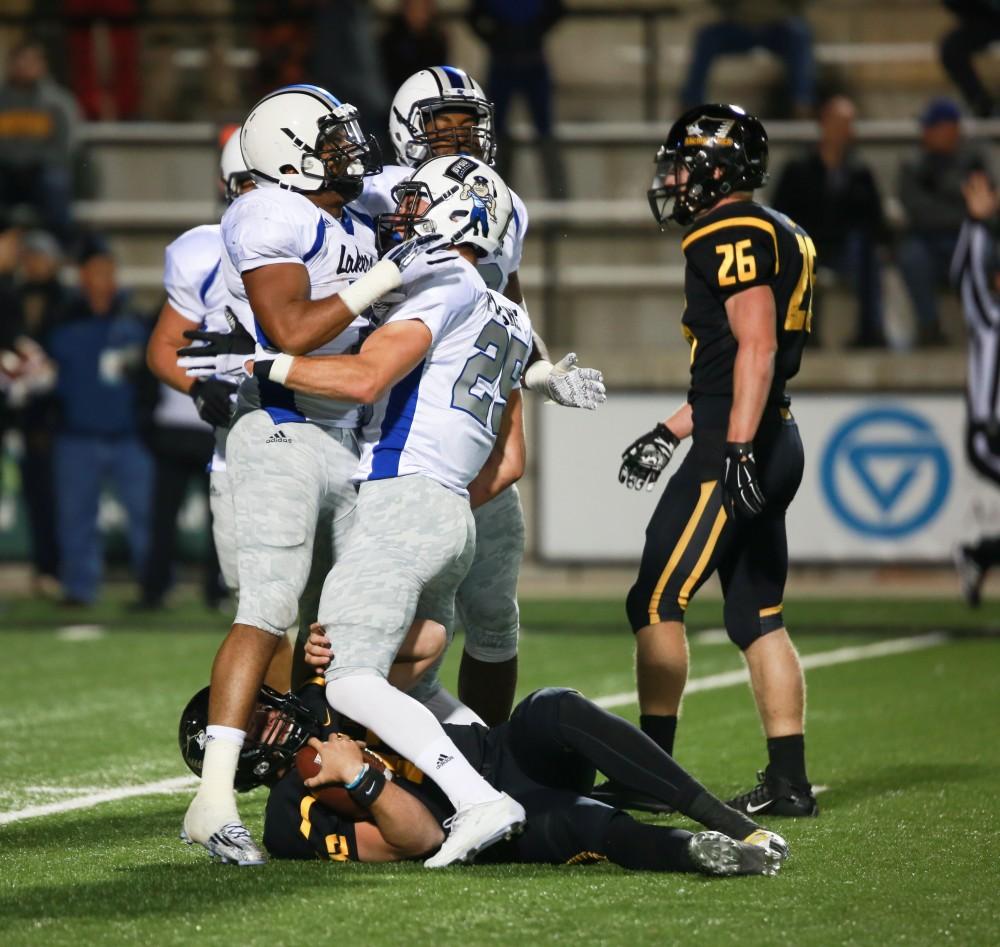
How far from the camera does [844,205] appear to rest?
13039mm

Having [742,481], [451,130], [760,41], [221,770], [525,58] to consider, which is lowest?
[221,770]

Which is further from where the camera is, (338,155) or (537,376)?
(537,376)

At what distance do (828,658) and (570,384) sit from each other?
4.01 m

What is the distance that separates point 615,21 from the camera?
50.5 ft

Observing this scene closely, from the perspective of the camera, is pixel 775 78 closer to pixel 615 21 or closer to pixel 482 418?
pixel 615 21

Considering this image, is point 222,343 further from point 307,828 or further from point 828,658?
point 828,658

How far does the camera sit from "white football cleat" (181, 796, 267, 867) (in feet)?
14.8

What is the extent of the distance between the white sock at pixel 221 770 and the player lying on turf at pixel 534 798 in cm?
10

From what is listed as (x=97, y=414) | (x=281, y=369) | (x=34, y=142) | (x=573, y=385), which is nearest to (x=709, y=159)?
(x=573, y=385)

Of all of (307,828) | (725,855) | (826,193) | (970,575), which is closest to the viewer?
(725,855)

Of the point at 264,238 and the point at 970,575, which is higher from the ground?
the point at 264,238

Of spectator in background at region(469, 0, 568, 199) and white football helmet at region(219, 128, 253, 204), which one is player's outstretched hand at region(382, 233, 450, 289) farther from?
spectator in background at region(469, 0, 568, 199)

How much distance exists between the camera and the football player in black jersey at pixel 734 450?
17.5ft

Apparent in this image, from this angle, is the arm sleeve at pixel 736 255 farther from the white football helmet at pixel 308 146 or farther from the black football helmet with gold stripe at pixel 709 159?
the white football helmet at pixel 308 146
